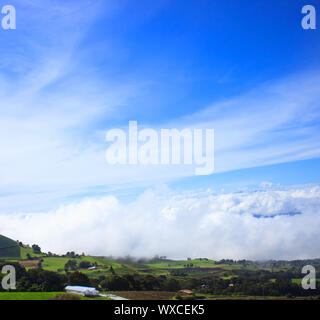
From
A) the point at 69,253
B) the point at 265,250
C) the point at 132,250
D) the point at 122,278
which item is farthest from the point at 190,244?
the point at 122,278

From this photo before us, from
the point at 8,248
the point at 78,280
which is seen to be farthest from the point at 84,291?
the point at 8,248

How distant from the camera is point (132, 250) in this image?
117 m

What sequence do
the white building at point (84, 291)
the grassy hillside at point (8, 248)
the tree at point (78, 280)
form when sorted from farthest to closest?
the grassy hillside at point (8, 248)
the tree at point (78, 280)
the white building at point (84, 291)

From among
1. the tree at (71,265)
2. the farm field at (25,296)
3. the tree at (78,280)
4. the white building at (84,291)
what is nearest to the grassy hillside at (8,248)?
the tree at (71,265)

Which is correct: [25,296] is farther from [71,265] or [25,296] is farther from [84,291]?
[71,265]

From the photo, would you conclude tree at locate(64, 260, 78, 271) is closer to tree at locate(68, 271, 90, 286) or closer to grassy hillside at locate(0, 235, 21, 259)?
grassy hillside at locate(0, 235, 21, 259)

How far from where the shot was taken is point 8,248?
240ft

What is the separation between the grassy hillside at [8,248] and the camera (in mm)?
68750

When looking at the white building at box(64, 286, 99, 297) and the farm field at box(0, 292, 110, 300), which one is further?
the white building at box(64, 286, 99, 297)

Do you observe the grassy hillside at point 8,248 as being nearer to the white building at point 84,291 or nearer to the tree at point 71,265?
the tree at point 71,265

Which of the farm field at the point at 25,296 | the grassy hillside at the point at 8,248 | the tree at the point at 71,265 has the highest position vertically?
the farm field at the point at 25,296

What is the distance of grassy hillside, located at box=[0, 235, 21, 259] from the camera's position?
6875 cm

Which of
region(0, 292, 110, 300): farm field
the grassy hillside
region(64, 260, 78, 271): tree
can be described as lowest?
region(64, 260, 78, 271): tree

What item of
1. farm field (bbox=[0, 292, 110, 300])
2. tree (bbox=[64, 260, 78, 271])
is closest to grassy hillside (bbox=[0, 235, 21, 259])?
tree (bbox=[64, 260, 78, 271])
